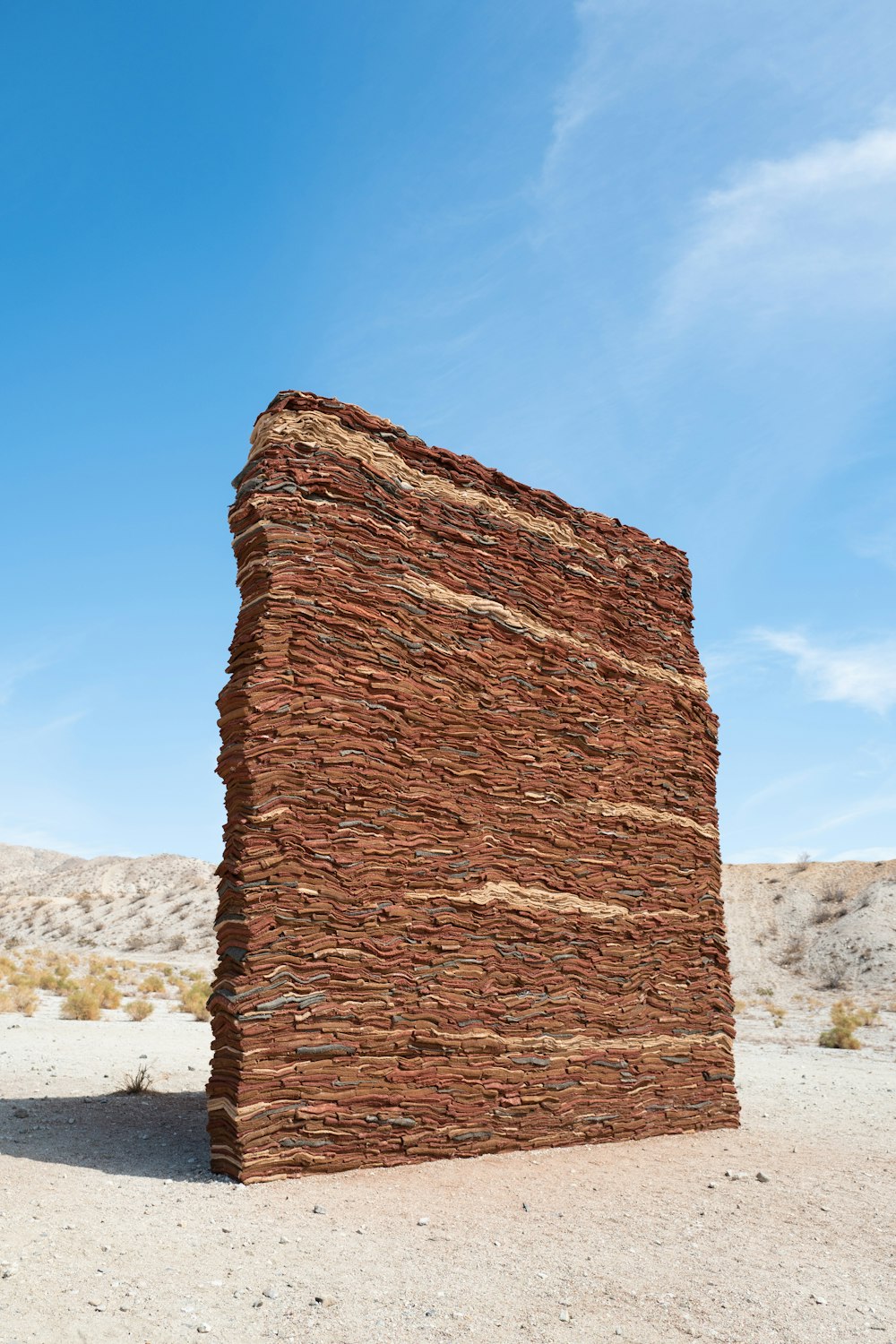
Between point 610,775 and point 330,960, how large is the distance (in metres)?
3.59

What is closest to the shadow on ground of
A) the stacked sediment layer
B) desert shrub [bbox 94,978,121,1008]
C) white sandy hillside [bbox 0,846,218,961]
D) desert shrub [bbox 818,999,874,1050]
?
the stacked sediment layer

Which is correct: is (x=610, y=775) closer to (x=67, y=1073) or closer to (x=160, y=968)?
(x=67, y=1073)

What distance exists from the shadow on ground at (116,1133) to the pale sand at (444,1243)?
3 cm

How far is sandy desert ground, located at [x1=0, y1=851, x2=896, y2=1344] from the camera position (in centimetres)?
495

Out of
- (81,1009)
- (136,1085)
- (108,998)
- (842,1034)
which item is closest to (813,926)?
(842,1034)

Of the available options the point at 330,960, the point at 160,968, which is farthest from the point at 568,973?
the point at 160,968

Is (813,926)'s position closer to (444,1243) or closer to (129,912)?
(129,912)

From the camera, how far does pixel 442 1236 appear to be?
20.1ft

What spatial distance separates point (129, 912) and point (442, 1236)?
127 ft

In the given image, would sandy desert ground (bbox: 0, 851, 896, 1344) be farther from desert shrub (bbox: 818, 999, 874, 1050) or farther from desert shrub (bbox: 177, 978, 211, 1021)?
desert shrub (bbox: 818, 999, 874, 1050)

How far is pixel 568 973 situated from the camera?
8.89 m

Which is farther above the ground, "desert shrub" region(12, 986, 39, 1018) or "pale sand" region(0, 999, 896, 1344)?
"desert shrub" region(12, 986, 39, 1018)

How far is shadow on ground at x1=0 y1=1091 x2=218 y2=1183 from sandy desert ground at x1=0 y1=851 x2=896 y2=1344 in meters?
0.04

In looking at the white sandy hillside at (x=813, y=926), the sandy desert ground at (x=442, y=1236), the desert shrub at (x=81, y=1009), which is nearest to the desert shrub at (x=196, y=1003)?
the desert shrub at (x=81, y=1009)
